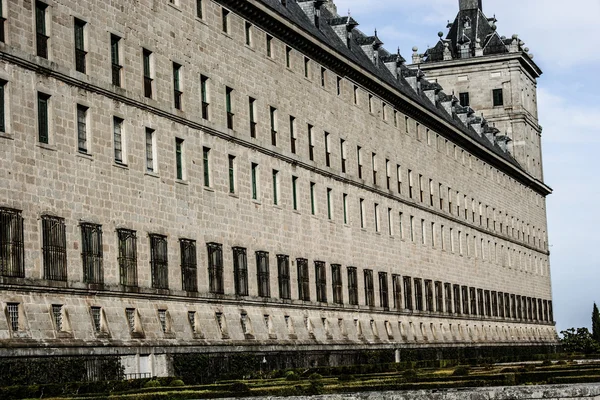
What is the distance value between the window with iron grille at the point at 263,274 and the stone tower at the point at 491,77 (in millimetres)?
69304

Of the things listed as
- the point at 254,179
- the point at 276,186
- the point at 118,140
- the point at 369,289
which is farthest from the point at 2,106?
the point at 369,289

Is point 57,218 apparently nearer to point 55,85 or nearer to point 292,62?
point 55,85

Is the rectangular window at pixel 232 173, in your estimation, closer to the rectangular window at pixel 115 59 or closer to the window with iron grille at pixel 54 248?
the rectangular window at pixel 115 59

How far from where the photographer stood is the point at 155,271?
48.2 metres

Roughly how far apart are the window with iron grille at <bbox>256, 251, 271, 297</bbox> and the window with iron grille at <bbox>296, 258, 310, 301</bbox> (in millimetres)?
3988

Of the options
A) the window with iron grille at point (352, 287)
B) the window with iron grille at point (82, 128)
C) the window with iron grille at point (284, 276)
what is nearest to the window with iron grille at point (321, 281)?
the window with iron grille at point (352, 287)

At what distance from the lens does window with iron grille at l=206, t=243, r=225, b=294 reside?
5306 centimetres

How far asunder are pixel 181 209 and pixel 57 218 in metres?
9.50

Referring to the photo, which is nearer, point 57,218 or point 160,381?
point 160,381

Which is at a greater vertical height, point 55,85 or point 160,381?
point 55,85

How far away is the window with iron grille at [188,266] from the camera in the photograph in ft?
166

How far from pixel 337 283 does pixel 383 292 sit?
826 cm

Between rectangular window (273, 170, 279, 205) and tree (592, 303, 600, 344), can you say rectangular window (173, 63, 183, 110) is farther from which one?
tree (592, 303, 600, 344)

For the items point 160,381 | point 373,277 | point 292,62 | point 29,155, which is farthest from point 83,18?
point 373,277
